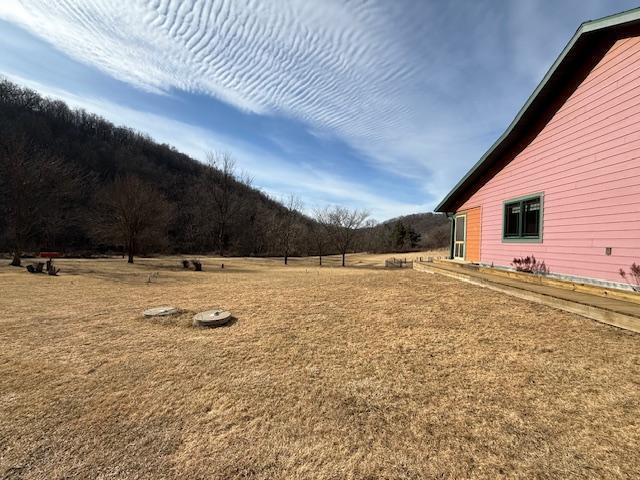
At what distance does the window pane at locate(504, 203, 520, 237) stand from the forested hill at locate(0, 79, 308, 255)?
98.8ft

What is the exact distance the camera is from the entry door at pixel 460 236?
40.8 feet

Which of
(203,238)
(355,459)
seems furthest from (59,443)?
(203,238)

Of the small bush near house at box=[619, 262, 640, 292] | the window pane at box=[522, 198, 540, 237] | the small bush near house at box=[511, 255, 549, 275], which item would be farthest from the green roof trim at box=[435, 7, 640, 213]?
the small bush near house at box=[619, 262, 640, 292]

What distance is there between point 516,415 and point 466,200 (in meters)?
10.7

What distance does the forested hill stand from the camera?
41.1 meters

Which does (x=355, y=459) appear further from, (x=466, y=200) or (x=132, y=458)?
(x=466, y=200)

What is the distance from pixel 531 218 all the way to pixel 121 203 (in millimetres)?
27878

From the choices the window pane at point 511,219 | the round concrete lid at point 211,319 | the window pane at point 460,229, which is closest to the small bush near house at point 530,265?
the window pane at point 511,219

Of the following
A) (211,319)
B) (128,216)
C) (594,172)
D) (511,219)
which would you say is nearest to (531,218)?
(511,219)

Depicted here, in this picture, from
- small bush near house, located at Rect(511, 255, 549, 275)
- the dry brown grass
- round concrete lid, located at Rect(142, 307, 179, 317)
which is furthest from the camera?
small bush near house, located at Rect(511, 255, 549, 275)

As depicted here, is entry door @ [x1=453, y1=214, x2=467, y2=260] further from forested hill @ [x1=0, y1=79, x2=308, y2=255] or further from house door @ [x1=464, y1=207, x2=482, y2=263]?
forested hill @ [x1=0, y1=79, x2=308, y2=255]

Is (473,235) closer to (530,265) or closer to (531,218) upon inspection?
(531,218)

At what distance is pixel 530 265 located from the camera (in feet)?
27.0

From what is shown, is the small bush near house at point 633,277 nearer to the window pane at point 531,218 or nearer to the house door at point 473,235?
the window pane at point 531,218
